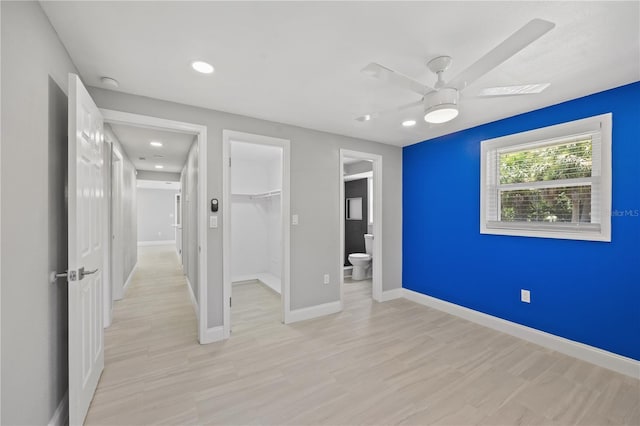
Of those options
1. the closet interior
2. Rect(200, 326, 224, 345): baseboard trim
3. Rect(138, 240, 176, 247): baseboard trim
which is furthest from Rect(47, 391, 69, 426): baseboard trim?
Rect(138, 240, 176, 247): baseboard trim

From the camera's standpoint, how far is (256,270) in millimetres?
5328

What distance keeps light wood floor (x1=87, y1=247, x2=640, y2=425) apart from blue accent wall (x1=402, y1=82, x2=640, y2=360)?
14.9 inches

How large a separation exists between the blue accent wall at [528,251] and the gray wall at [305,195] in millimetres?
655

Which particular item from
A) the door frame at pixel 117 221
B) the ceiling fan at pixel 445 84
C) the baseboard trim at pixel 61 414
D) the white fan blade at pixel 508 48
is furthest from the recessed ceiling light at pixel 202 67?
the door frame at pixel 117 221

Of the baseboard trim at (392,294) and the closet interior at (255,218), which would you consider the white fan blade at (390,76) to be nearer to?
the baseboard trim at (392,294)

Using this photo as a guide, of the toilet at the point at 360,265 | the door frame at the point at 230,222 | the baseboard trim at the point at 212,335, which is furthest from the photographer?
the toilet at the point at 360,265

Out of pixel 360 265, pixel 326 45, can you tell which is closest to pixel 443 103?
pixel 326 45

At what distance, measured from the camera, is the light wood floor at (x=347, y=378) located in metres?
1.78

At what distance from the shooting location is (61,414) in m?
1.65

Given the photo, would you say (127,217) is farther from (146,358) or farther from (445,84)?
(445,84)

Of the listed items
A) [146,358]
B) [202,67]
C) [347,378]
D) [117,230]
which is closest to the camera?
[202,67]

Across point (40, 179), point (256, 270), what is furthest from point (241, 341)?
point (256, 270)

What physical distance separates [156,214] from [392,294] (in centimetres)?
1109

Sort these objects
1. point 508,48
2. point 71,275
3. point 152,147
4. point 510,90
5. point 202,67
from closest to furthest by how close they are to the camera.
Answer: point 508,48 < point 71,275 < point 510,90 < point 202,67 < point 152,147
